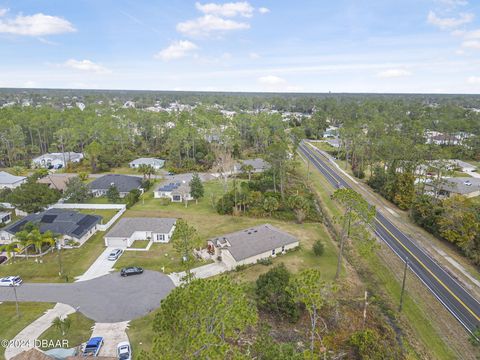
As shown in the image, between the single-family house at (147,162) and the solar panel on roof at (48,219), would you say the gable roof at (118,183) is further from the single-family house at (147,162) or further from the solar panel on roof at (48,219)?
the single-family house at (147,162)

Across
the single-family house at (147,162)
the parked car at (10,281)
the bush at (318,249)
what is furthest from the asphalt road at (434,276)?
the single-family house at (147,162)

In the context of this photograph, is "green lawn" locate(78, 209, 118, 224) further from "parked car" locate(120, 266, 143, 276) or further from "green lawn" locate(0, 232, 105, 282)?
"parked car" locate(120, 266, 143, 276)

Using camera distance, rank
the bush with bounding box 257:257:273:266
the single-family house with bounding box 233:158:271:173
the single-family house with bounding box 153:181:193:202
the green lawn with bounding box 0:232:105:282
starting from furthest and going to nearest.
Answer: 1. the single-family house with bounding box 233:158:271:173
2. the single-family house with bounding box 153:181:193:202
3. the bush with bounding box 257:257:273:266
4. the green lawn with bounding box 0:232:105:282

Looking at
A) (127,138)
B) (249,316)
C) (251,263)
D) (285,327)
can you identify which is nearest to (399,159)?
(251,263)

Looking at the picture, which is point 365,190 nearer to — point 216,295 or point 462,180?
point 462,180

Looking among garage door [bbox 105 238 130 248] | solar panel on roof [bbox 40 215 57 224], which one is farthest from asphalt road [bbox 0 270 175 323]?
solar panel on roof [bbox 40 215 57 224]

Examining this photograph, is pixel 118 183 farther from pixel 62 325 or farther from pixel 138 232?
pixel 62 325
